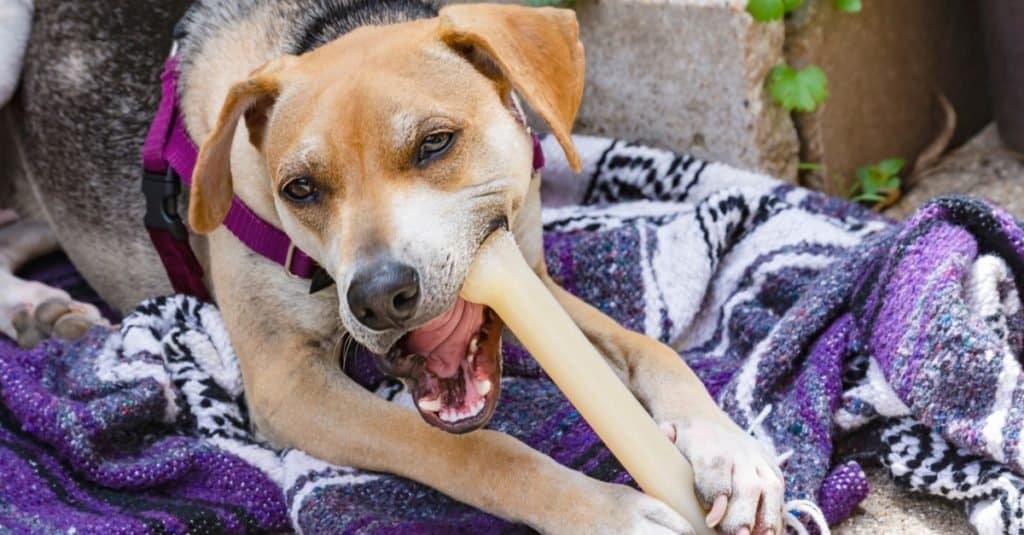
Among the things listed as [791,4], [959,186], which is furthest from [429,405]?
[959,186]

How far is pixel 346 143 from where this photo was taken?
2.75 metres

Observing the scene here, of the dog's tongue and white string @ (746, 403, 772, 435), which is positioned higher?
the dog's tongue

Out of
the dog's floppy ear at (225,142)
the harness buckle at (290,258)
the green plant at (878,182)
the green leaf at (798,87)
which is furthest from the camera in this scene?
the green plant at (878,182)

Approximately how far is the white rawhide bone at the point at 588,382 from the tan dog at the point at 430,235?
0.05 meters

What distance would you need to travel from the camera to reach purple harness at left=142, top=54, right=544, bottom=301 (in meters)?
3.27

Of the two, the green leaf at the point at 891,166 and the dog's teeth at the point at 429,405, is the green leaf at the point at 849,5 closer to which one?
the green leaf at the point at 891,166

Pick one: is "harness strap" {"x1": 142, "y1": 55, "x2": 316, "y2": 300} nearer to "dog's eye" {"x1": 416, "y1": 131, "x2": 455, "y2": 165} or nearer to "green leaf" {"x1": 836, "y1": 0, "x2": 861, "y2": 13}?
"dog's eye" {"x1": 416, "y1": 131, "x2": 455, "y2": 165}

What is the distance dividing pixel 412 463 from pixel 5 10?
2.30 meters

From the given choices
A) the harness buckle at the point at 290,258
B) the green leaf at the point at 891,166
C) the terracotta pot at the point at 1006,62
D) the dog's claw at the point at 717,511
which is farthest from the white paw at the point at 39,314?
the terracotta pot at the point at 1006,62

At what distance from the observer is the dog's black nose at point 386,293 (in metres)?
2.51

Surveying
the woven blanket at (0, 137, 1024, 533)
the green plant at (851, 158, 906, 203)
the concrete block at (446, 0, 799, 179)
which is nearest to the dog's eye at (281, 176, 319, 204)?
the woven blanket at (0, 137, 1024, 533)

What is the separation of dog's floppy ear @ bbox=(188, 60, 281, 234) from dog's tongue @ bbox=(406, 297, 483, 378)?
0.65 m

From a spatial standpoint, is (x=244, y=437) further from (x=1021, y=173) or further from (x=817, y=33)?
(x=1021, y=173)

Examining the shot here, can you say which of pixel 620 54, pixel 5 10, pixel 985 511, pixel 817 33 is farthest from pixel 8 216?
pixel 985 511
